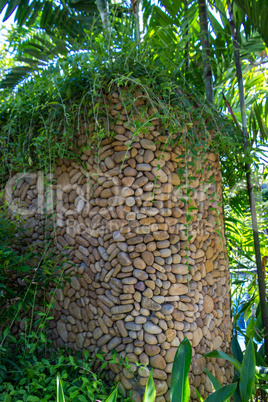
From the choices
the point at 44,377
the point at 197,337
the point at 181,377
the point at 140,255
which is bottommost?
the point at 44,377

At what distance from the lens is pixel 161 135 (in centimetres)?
204

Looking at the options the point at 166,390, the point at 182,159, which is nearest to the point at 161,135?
the point at 182,159

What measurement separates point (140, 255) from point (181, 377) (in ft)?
2.27

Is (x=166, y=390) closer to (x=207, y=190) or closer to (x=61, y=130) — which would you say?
(x=207, y=190)

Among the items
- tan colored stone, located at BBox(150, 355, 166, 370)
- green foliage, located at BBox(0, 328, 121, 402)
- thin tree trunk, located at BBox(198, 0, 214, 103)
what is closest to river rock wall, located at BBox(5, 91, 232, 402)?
tan colored stone, located at BBox(150, 355, 166, 370)

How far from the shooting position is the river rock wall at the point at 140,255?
1906 mm

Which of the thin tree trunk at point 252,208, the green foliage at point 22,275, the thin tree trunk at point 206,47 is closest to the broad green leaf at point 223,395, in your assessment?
the thin tree trunk at point 252,208

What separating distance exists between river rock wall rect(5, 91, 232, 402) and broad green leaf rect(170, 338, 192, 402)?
0.42 m

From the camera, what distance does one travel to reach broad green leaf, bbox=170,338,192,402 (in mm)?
1404

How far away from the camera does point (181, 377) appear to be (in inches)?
56.4

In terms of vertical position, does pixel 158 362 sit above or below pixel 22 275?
below

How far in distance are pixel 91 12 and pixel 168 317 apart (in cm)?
291

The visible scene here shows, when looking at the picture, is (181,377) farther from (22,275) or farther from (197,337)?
(22,275)

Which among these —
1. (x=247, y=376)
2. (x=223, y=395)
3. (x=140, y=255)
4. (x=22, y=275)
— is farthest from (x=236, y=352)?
(x=22, y=275)
